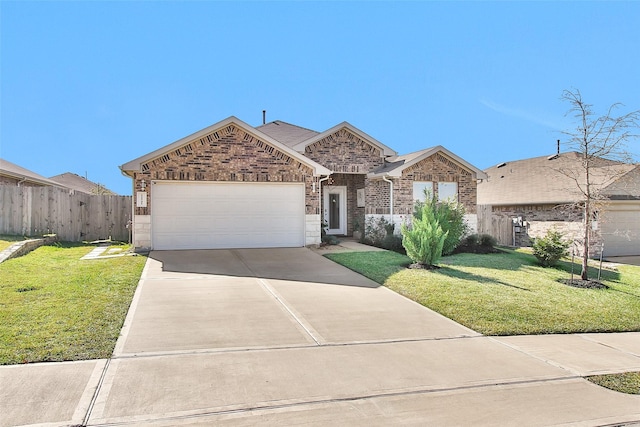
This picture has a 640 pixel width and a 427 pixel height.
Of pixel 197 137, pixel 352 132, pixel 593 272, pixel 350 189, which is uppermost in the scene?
pixel 352 132

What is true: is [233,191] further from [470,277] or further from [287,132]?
[470,277]

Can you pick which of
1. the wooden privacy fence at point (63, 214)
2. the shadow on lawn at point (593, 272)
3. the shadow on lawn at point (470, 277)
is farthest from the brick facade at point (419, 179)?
the wooden privacy fence at point (63, 214)

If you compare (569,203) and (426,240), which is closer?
(426,240)

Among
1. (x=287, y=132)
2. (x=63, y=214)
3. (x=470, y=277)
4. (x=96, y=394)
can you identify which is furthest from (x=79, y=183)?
(x=96, y=394)

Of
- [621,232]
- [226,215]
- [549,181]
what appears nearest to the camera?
[226,215]

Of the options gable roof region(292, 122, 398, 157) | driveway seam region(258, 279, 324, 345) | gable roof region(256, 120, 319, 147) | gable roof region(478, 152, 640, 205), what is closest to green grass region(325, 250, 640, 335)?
driveway seam region(258, 279, 324, 345)

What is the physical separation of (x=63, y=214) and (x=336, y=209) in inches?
446

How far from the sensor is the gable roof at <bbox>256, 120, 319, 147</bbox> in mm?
19550

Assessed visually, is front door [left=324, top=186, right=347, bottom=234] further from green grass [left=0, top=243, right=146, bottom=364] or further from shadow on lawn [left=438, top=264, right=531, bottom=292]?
green grass [left=0, top=243, right=146, bottom=364]

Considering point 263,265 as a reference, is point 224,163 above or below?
above

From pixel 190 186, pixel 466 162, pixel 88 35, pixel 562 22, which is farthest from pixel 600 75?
pixel 88 35

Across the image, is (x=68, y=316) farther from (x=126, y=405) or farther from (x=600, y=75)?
(x=600, y=75)

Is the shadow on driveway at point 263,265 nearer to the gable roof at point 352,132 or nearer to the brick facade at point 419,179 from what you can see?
the brick facade at point 419,179

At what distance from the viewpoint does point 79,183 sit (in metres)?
39.7
